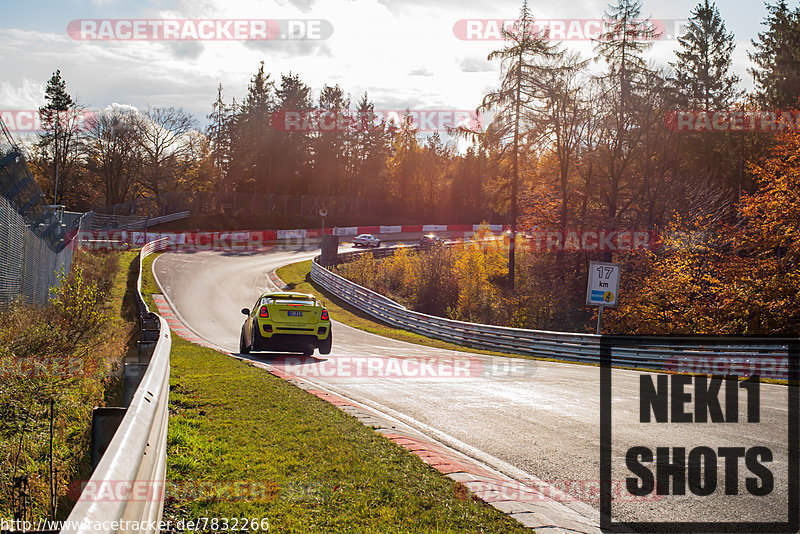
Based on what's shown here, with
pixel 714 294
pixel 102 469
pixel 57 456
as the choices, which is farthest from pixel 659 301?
pixel 102 469

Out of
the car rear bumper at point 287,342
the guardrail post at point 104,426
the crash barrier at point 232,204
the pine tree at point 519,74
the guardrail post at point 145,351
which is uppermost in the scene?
the pine tree at point 519,74

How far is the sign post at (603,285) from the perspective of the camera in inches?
844

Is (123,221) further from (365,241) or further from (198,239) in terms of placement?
(365,241)

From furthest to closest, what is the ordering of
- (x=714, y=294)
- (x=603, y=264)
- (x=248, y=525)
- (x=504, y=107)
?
(x=504, y=107) → (x=714, y=294) → (x=603, y=264) → (x=248, y=525)

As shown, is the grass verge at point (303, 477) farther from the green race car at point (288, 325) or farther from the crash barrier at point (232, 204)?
the crash barrier at point (232, 204)

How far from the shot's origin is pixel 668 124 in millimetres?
41750

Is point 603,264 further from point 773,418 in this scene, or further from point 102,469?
point 102,469

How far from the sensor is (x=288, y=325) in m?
16.1

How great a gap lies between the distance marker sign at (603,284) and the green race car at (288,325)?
9.60 meters

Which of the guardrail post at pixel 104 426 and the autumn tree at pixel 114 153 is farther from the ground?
the autumn tree at pixel 114 153

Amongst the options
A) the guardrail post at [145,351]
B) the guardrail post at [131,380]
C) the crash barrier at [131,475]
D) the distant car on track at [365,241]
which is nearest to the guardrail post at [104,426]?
the crash barrier at [131,475]

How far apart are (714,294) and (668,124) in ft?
58.5

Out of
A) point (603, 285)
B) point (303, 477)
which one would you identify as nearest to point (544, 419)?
point (303, 477)

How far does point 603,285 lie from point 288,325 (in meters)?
11.1
